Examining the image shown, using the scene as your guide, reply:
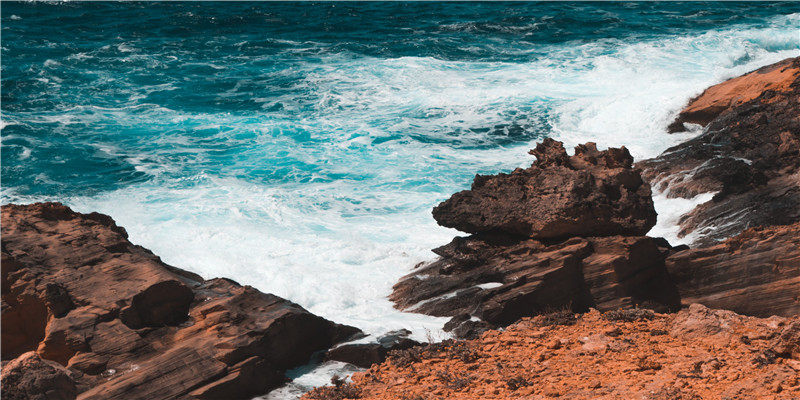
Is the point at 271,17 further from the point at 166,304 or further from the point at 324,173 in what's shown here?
the point at 166,304

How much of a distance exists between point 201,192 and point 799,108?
42.0ft

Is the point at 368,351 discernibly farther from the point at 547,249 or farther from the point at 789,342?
the point at 789,342

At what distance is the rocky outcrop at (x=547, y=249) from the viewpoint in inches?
418

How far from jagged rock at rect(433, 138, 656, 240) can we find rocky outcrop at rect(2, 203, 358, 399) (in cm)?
289

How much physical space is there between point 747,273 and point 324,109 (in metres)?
16.5

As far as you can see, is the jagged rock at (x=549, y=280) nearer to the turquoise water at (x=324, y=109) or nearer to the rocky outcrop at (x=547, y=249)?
the rocky outcrop at (x=547, y=249)

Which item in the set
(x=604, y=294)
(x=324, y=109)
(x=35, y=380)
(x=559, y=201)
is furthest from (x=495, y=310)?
(x=324, y=109)

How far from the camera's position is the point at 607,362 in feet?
27.3

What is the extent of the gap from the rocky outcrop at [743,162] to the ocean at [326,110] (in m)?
0.72

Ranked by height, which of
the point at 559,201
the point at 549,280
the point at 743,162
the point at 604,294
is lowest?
the point at 604,294

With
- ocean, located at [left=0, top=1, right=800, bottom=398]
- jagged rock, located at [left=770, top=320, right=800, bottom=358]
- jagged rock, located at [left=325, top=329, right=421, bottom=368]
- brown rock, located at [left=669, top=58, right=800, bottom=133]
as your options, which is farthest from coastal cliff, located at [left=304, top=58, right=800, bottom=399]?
brown rock, located at [left=669, top=58, right=800, bottom=133]

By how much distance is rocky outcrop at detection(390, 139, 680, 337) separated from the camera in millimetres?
10609

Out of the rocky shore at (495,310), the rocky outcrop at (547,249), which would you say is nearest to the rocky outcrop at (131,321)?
the rocky shore at (495,310)

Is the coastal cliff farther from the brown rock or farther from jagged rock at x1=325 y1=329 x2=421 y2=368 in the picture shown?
the brown rock
